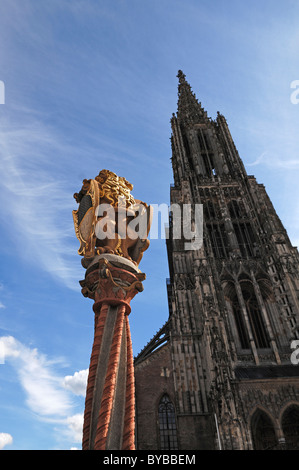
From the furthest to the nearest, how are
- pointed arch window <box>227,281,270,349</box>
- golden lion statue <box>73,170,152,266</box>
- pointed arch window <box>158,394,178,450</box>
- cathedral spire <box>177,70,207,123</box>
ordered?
cathedral spire <box>177,70,207,123</box> → pointed arch window <box>227,281,270,349</box> → pointed arch window <box>158,394,178,450</box> → golden lion statue <box>73,170,152,266</box>

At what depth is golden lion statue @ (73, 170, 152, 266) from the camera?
6609 millimetres

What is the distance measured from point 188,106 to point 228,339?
111 ft

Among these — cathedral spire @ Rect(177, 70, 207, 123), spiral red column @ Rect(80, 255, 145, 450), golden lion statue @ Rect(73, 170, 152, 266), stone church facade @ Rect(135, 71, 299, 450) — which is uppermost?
cathedral spire @ Rect(177, 70, 207, 123)

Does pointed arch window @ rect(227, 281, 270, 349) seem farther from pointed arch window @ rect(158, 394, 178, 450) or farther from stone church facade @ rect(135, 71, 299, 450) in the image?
pointed arch window @ rect(158, 394, 178, 450)

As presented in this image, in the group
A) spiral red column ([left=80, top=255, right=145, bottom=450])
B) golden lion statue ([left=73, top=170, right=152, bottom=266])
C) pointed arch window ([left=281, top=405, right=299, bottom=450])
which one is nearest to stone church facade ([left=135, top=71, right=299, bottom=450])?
pointed arch window ([left=281, top=405, right=299, bottom=450])

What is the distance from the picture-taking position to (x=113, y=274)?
6109mm

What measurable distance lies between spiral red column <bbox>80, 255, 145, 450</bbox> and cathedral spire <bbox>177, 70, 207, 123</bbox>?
39.7 m

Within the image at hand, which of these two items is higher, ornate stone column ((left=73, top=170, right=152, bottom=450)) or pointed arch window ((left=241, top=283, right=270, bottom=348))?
pointed arch window ((left=241, top=283, right=270, bottom=348))

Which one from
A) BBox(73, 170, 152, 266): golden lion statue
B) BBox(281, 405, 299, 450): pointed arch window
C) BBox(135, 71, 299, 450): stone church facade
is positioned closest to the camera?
BBox(73, 170, 152, 266): golden lion statue

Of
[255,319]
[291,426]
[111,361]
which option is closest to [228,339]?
[255,319]

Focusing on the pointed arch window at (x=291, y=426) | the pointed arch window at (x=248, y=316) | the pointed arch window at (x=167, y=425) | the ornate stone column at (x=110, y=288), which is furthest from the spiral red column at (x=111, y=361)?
the pointed arch window at (x=248, y=316)

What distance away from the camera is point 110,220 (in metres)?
6.72

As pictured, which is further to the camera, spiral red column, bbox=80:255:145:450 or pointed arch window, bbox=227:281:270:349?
pointed arch window, bbox=227:281:270:349
